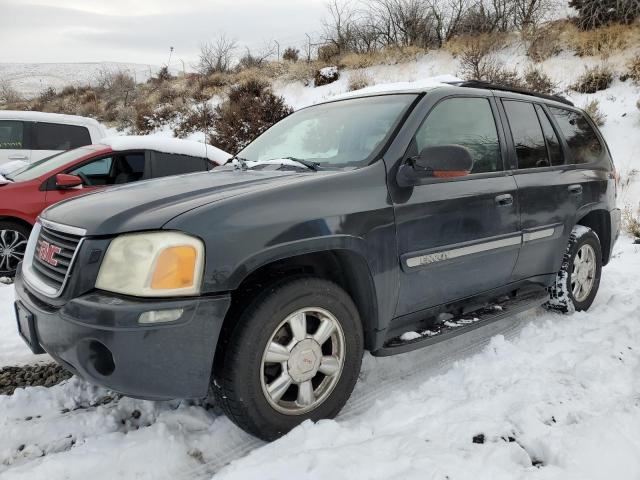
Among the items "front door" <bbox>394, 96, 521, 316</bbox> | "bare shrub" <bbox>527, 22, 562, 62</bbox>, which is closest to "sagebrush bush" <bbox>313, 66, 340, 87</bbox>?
"bare shrub" <bbox>527, 22, 562, 62</bbox>

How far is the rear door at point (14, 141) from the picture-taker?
8648mm

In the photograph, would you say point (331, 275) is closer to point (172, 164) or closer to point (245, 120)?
point (172, 164)

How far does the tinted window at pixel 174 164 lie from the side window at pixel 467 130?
3804 mm

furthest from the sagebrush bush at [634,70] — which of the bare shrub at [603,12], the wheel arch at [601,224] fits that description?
the wheel arch at [601,224]

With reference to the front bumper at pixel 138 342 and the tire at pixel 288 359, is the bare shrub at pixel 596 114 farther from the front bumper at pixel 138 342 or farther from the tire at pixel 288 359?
the front bumper at pixel 138 342

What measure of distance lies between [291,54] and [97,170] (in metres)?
16.8

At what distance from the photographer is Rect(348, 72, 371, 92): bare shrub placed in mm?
14909

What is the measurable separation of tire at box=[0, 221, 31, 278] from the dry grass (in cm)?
1221

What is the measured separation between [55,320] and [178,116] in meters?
17.9

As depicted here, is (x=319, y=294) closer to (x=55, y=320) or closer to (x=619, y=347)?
(x=55, y=320)

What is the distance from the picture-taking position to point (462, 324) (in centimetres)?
295

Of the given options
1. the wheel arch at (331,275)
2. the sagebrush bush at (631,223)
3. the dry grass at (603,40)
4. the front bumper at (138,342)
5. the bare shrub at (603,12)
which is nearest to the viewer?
the front bumper at (138,342)

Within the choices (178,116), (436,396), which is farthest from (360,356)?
(178,116)

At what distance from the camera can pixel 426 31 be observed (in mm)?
16641
